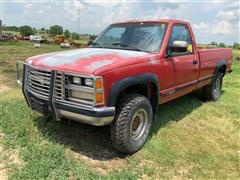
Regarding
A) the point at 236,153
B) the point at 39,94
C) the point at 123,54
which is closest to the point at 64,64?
the point at 39,94

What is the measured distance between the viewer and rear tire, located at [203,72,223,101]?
668 cm

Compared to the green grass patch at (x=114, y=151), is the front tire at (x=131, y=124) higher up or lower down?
higher up

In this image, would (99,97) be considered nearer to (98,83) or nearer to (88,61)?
(98,83)

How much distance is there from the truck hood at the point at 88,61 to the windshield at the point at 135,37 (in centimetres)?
35

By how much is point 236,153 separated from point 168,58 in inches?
72.2

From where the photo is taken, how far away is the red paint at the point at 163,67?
3291 mm

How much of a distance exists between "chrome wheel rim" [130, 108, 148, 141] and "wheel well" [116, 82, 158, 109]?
1.02 ft

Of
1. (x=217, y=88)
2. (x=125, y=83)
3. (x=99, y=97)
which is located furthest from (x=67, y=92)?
(x=217, y=88)

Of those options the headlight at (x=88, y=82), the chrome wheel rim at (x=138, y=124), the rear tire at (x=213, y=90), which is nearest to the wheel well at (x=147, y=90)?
the chrome wheel rim at (x=138, y=124)

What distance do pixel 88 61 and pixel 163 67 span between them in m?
1.36

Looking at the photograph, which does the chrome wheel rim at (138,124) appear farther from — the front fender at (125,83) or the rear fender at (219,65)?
the rear fender at (219,65)

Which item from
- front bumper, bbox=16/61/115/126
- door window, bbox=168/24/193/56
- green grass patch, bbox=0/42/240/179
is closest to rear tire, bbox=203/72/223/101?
green grass patch, bbox=0/42/240/179

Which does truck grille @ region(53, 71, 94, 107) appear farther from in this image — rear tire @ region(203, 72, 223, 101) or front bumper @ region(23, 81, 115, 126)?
rear tire @ region(203, 72, 223, 101)

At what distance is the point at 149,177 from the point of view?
11.0 ft
